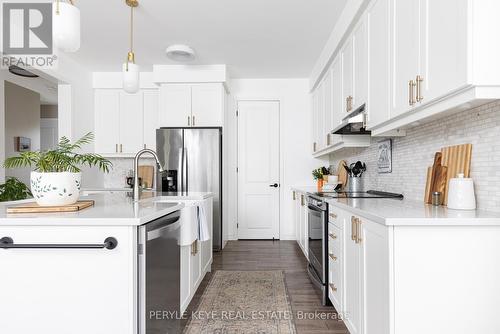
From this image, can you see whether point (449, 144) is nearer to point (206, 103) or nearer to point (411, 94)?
point (411, 94)

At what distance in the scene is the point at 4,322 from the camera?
4.18ft

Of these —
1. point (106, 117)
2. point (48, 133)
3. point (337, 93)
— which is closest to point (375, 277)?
point (337, 93)

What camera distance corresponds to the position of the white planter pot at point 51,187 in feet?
4.75

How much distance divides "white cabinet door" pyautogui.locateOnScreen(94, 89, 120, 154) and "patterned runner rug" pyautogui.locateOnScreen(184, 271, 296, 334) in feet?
9.57

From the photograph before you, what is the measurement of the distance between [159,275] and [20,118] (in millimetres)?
5668

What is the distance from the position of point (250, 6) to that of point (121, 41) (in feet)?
5.77

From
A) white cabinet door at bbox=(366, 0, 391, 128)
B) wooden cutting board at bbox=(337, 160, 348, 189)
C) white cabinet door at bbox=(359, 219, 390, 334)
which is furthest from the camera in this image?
wooden cutting board at bbox=(337, 160, 348, 189)

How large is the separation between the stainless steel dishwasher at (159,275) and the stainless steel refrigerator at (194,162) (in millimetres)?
2311

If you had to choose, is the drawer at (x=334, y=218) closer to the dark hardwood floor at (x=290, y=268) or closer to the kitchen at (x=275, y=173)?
the kitchen at (x=275, y=173)

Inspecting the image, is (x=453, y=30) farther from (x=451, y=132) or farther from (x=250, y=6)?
(x=250, y=6)

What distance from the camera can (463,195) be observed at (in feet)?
5.17

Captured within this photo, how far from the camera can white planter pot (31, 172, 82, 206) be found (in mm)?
1448

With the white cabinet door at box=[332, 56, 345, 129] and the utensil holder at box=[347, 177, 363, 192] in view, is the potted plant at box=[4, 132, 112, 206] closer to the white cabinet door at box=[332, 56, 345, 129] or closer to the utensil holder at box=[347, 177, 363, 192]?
the white cabinet door at box=[332, 56, 345, 129]

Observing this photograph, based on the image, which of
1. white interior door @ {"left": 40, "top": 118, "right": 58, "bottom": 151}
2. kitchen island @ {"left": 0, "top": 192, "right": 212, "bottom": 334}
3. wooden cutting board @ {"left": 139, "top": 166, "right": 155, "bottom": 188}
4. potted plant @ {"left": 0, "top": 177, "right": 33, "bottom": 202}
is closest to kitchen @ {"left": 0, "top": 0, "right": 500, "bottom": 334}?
kitchen island @ {"left": 0, "top": 192, "right": 212, "bottom": 334}
